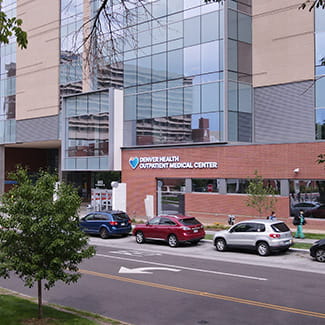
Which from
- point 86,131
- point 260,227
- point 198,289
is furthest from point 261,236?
point 86,131

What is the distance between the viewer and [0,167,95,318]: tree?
9227 millimetres

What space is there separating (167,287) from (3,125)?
4047cm

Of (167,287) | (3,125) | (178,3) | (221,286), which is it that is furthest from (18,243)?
(3,125)

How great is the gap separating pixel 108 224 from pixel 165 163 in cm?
794

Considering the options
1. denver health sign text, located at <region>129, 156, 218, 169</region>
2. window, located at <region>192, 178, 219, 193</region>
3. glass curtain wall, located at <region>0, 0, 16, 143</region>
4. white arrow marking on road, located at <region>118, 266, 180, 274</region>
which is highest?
glass curtain wall, located at <region>0, 0, 16, 143</region>

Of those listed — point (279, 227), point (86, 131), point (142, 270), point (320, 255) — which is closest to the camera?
point (142, 270)

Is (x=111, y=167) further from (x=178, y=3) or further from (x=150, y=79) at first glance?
(x=178, y=3)

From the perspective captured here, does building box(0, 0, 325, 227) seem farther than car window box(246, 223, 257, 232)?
Yes

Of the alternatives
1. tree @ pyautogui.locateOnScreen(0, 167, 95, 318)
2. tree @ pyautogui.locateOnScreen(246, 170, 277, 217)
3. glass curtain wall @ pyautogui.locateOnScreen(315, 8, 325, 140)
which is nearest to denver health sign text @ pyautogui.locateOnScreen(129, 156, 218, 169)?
tree @ pyautogui.locateOnScreen(246, 170, 277, 217)

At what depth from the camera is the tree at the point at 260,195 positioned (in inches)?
971

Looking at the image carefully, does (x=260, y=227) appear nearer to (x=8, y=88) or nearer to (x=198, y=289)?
(x=198, y=289)

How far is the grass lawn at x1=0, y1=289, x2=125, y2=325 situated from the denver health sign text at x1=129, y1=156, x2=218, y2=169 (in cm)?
2054

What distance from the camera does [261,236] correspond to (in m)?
19.9

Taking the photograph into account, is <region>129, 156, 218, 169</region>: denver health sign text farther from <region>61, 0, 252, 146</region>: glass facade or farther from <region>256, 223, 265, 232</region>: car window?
<region>256, 223, 265, 232</region>: car window
